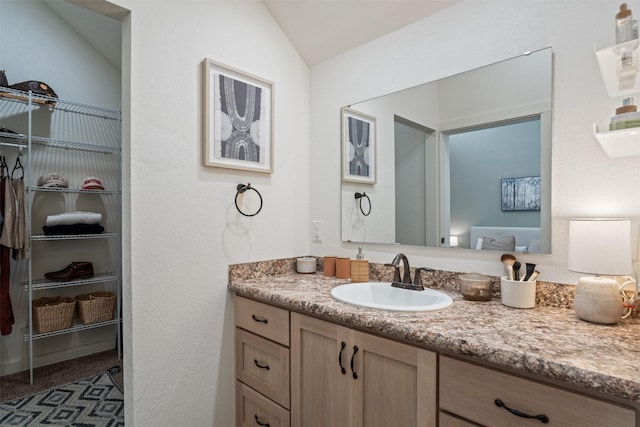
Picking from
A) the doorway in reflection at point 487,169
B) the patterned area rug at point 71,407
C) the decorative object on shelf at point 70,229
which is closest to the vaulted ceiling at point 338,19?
the doorway in reflection at point 487,169

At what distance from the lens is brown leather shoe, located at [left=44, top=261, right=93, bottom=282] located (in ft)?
8.63

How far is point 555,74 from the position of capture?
50.5 inches

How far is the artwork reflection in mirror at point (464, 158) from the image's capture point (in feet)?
4.37

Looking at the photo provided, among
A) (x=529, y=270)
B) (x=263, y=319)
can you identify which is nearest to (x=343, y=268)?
Answer: (x=263, y=319)

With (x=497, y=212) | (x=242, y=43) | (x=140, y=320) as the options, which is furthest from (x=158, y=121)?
(x=497, y=212)

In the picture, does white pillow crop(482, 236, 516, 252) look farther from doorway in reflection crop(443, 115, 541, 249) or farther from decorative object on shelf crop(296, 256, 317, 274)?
decorative object on shelf crop(296, 256, 317, 274)

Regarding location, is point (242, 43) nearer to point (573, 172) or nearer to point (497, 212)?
point (497, 212)

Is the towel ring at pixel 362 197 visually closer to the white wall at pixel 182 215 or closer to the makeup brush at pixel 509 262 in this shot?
the white wall at pixel 182 215

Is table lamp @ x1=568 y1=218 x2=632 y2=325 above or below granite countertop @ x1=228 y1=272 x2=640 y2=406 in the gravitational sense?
above

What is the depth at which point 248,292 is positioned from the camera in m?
1.64

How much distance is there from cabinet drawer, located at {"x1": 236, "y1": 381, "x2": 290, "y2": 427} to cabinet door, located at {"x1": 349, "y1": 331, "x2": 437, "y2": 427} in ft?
1.41

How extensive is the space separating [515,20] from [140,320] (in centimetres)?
202

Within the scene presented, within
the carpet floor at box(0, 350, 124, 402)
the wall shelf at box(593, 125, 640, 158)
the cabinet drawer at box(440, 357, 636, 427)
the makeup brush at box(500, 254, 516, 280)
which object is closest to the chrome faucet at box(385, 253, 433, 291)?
the makeup brush at box(500, 254, 516, 280)

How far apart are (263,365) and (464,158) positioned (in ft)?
4.40
